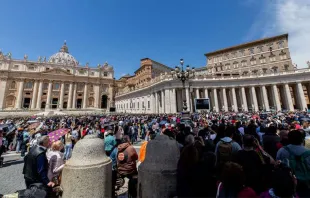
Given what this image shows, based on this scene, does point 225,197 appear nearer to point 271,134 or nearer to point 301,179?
point 301,179

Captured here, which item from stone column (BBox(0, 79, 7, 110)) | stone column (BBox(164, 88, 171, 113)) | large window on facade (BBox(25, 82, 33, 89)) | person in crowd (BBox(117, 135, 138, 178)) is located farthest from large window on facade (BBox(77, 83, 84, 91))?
person in crowd (BBox(117, 135, 138, 178))

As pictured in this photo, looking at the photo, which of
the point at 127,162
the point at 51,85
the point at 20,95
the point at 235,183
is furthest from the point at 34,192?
the point at 20,95

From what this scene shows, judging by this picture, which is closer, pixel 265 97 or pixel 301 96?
pixel 301 96

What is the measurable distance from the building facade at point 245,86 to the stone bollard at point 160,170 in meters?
23.3

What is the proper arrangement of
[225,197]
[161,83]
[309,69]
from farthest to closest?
[161,83] < [309,69] < [225,197]

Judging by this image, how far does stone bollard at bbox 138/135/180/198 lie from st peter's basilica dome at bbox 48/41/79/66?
3022 inches

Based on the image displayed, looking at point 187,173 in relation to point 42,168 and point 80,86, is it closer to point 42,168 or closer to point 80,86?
point 42,168

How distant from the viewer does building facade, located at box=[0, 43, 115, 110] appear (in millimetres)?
48884

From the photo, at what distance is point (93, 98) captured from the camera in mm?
59031

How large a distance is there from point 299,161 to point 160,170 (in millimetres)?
2416

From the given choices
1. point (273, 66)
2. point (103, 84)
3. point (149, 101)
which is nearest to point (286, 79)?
point (273, 66)

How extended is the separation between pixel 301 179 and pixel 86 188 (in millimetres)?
3808

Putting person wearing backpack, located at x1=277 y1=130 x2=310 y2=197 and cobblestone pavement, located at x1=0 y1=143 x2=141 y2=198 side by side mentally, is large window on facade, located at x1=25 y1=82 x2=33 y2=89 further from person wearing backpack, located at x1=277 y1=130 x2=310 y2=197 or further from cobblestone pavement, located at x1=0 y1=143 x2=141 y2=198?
person wearing backpack, located at x1=277 y1=130 x2=310 y2=197

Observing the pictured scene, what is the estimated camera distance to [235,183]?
171 cm
